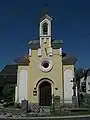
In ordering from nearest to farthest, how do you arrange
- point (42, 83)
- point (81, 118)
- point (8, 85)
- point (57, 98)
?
point (81, 118), point (57, 98), point (42, 83), point (8, 85)

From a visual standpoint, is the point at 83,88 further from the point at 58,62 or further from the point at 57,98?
the point at 57,98

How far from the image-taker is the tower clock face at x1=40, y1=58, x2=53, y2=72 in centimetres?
3322

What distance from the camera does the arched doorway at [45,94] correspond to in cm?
3362

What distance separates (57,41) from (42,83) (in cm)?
633

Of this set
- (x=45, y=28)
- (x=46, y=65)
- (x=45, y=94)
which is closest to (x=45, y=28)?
(x=45, y=28)

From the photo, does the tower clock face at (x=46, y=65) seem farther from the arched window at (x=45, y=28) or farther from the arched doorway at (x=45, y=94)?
the arched window at (x=45, y=28)

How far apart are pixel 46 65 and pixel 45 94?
409cm

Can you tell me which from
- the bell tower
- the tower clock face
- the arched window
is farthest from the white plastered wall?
the arched window

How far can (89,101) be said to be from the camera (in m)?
31.7

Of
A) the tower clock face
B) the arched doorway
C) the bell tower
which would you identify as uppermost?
the bell tower

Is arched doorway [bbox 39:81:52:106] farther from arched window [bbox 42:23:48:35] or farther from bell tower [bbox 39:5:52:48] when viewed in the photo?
arched window [bbox 42:23:48:35]

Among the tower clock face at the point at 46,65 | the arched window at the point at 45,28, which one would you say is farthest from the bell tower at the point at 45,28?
the tower clock face at the point at 46,65

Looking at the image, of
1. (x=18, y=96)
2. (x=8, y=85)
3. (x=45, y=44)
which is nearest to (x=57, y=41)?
(x=45, y=44)

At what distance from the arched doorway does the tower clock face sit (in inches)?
73.5
